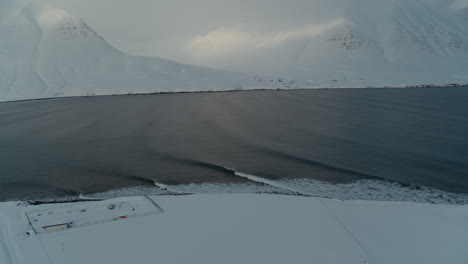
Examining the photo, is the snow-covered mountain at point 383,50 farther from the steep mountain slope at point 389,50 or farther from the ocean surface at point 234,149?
the ocean surface at point 234,149

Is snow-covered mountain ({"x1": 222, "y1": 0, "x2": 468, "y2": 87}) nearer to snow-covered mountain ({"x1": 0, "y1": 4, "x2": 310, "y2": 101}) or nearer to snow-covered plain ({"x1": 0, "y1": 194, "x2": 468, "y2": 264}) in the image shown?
snow-covered mountain ({"x1": 0, "y1": 4, "x2": 310, "y2": 101})

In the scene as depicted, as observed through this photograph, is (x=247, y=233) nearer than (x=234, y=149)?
Yes

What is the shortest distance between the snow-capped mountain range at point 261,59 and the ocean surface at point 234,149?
25872 millimetres

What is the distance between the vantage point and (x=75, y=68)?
64750 mm

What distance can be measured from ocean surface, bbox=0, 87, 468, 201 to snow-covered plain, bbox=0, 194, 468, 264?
229 centimetres

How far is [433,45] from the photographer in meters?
84.8

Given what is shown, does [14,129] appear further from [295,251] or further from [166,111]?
[295,251]

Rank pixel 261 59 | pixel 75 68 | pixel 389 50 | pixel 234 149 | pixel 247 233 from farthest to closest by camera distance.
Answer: pixel 261 59, pixel 389 50, pixel 75 68, pixel 234 149, pixel 247 233

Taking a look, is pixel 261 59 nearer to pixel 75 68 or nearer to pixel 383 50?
pixel 383 50

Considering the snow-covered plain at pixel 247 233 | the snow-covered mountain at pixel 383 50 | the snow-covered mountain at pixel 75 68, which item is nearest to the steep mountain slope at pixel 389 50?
the snow-covered mountain at pixel 383 50

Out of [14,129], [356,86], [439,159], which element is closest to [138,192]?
[439,159]

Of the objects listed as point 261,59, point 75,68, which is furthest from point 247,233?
point 261,59

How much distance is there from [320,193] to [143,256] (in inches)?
276

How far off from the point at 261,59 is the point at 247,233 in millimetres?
86313
